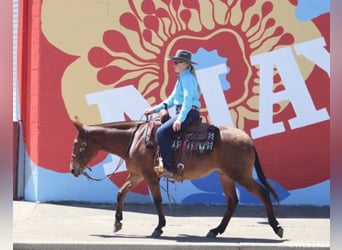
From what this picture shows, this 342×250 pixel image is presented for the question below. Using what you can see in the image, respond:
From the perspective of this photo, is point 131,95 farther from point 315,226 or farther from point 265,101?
point 315,226

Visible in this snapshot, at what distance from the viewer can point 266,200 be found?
7.91 meters

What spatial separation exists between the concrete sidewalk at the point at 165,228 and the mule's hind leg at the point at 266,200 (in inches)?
6.4

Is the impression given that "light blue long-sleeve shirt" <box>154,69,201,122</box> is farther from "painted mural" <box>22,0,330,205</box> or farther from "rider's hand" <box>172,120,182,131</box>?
"painted mural" <box>22,0,330,205</box>

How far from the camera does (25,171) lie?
435 inches

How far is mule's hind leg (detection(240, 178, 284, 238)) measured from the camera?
309 inches

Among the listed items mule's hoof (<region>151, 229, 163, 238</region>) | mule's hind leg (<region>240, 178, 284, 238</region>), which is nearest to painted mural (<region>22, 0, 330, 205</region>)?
mule's hoof (<region>151, 229, 163, 238</region>)

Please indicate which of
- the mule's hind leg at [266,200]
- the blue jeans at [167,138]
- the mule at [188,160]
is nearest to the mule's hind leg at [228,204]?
the mule at [188,160]

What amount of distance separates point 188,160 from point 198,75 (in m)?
3.07

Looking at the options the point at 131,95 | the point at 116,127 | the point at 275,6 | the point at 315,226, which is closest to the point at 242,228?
the point at 315,226

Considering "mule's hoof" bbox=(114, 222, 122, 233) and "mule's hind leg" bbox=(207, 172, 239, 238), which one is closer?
"mule's hind leg" bbox=(207, 172, 239, 238)

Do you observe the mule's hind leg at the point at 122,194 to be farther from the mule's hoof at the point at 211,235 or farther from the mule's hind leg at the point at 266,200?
the mule's hind leg at the point at 266,200

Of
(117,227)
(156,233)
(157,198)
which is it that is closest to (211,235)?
(156,233)

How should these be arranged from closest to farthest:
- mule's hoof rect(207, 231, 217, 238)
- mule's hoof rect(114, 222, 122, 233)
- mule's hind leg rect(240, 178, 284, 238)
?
mule's hind leg rect(240, 178, 284, 238) < mule's hoof rect(207, 231, 217, 238) < mule's hoof rect(114, 222, 122, 233)

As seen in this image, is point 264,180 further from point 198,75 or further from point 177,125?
point 198,75
